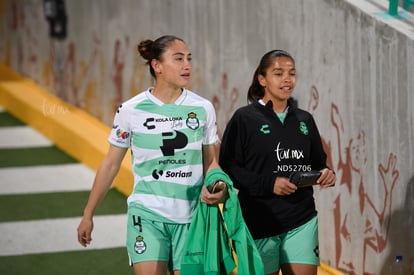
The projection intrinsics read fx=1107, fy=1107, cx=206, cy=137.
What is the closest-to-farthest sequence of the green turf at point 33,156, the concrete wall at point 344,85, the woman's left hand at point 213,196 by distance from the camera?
the woman's left hand at point 213,196
the concrete wall at point 344,85
the green turf at point 33,156

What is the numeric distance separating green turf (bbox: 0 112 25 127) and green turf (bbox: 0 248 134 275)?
4.43 m

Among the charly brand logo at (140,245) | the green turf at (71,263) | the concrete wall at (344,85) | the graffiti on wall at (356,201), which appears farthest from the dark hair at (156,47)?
the green turf at (71,263)

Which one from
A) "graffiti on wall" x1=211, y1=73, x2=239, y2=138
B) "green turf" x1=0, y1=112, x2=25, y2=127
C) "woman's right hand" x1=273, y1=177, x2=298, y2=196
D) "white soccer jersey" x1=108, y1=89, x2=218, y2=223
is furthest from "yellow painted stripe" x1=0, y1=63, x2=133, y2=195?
"woman's right hand" x1=273, y1=177, x2=298, y2=196

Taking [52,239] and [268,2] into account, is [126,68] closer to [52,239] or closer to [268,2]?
[52,239]

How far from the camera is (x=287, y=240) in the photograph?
6.89 meters

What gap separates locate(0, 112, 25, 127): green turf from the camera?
554 inches

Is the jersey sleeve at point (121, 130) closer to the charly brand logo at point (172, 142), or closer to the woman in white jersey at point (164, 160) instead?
the woman in white jersey at point (164, 160)

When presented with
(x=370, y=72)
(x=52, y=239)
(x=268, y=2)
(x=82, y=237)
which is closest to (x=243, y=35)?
(x=268, y=2)

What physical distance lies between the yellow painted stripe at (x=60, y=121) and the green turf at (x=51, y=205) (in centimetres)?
24

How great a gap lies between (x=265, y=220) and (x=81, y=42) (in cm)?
717

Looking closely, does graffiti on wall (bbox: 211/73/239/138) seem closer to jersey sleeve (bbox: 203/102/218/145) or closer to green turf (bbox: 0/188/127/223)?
green turf (bbox: 0/188/127/223)

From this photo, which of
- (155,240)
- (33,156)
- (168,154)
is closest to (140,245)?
(155,240)

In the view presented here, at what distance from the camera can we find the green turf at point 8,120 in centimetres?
1408

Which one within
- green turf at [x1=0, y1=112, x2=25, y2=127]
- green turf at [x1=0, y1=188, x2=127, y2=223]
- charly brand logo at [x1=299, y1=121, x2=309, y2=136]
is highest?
charly brand logo at [x1=299, y1=121, x2=309, y2=136]
